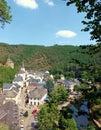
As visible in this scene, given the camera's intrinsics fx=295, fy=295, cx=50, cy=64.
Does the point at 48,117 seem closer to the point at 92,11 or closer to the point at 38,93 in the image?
the point at 92,11

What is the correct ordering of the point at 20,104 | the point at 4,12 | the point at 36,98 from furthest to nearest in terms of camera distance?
the point at 36,98
the point at 20,104
the point at 4,12

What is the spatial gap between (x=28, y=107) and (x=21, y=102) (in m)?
6.09

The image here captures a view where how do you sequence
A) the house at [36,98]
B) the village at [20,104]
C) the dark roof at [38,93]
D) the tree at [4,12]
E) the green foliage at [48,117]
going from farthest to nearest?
the dark roof at [38,93] → the house at [36,98] → the village at [20,104] → the green foliage at [48,117] → the tree at [4,12]

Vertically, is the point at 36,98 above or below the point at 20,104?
above

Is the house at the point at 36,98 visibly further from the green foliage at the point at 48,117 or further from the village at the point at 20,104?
the green foliage at the point at 48,117

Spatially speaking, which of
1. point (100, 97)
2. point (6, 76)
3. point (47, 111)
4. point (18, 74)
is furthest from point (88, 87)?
point (18, 74)

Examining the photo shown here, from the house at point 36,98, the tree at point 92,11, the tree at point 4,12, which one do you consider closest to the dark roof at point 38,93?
the house at point 36,98

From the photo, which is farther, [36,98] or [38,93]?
[38,93]

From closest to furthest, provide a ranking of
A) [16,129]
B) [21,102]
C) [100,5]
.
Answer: [100,5] < [16,129] < [21,102]

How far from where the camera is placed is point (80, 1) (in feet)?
25.8

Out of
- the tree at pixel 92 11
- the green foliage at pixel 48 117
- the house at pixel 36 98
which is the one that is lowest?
the house at pixel 36 98

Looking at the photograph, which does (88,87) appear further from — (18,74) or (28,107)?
(18,74)

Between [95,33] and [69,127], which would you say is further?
[69,127]

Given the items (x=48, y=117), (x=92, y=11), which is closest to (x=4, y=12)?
(x=92, y=11)
